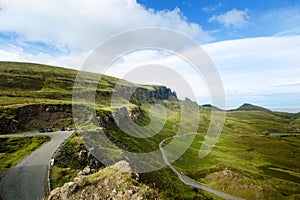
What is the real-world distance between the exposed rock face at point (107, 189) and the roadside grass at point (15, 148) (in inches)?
963

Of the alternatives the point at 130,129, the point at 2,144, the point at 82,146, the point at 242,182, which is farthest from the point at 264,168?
the point at 2,144

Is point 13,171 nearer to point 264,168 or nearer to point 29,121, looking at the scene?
point 29,121

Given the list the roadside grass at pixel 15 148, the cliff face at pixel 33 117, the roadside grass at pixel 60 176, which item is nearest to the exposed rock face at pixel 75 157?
the roadside grass at pixel 60 176

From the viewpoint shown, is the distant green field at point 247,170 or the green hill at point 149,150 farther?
the distant green field at point 247,170

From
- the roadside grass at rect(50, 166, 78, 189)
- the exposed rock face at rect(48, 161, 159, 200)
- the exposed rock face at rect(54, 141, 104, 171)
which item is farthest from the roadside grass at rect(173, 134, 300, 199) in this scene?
the exposed rock face at rect(48, 161, 159, 200)

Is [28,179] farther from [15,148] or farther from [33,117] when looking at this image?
[33,117]

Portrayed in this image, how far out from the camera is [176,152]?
158m

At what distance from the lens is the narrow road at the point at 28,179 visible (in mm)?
27653

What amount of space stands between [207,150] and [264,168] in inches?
1800

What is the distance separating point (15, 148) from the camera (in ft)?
163

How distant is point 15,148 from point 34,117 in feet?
105

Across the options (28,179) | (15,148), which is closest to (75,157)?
(15,148)

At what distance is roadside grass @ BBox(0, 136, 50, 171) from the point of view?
1552 inches

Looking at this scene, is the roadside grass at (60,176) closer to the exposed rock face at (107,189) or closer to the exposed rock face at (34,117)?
the exposed rock face at (107,189)
